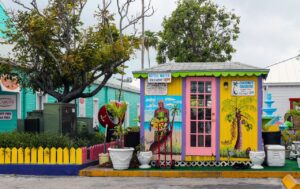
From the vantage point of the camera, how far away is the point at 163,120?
41.1 ft

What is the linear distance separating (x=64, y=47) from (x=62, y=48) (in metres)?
0.24

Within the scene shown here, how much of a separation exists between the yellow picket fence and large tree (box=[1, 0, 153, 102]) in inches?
114

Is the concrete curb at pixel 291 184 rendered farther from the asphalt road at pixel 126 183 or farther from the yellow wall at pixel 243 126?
the yellow wall at pixel 243 126

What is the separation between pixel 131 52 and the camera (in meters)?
15.1

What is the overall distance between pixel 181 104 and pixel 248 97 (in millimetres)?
1703

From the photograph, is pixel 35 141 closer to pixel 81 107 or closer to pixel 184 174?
pixel 184 174

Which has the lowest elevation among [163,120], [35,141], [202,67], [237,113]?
[35,141]

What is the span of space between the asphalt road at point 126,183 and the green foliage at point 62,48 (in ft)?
13.0

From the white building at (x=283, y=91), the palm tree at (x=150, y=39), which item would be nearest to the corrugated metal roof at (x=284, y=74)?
the white building at (x=283, y=91)

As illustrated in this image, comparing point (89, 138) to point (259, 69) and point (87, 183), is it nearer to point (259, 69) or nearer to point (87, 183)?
point (87, 183)

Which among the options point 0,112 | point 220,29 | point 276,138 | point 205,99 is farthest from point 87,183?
point 220,29

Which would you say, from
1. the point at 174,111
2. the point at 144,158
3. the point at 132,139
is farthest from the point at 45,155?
the point at 174,111

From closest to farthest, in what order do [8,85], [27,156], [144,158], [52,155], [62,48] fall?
[52,155] < [27,156] < [144,158] < [62,48] < [8,85]

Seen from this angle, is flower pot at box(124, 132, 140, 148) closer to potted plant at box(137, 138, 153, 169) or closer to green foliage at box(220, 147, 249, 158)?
potted plant at box(137, 138, 153, 169)
